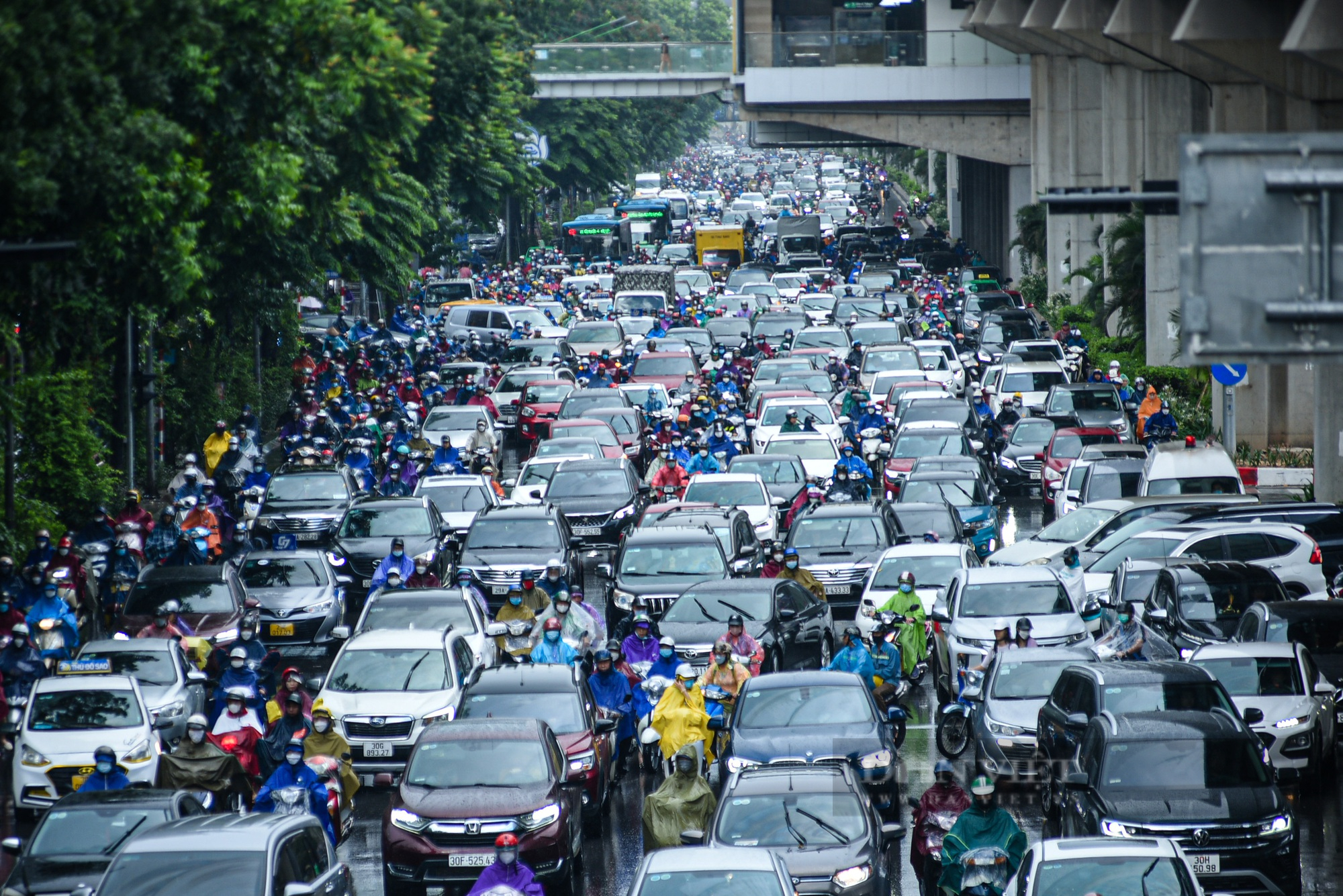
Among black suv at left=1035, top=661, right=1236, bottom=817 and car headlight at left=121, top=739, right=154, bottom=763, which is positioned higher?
black suv at left=1035, top=661, right=1236, bottom=817

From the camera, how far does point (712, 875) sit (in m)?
12.8

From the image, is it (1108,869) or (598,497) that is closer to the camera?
(1108,869)

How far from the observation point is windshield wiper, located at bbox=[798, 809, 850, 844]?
14594 millimetres

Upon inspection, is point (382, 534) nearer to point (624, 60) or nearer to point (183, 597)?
point (183, 597)

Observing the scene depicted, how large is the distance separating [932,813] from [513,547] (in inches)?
506

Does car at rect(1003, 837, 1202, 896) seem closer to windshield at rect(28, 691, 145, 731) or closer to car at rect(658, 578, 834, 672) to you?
car at rect(658, 578, 834, 672)

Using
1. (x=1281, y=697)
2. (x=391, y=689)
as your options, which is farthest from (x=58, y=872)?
(x=1281, y=697)

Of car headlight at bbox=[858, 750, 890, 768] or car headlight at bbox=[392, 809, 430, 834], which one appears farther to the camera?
car headlight at bbox=[858, 750, 890, 768]

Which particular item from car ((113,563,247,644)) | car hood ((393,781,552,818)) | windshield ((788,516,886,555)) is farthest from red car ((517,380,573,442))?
car hood ((393,781,552,818))

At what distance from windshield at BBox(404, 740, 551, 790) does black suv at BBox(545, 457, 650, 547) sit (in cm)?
1300

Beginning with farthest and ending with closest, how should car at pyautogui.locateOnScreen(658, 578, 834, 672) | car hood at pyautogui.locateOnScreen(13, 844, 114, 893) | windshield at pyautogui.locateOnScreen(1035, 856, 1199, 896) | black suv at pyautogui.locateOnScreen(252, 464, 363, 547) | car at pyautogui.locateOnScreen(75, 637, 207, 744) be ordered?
black suv at pyautogui.locateOnScreen(252, 464, 363, 547) → car at pyautogui.locateOnScreen(658, 578, 834, 672) → car at pyautogui.locateOnScreen(75, 637, 207, 744) → car hood at pyautogui.locateOnScreen(13, 844, 114, 893) → windshield at pyautogui.locateOnScreen(1035, 856, 1199, 896)

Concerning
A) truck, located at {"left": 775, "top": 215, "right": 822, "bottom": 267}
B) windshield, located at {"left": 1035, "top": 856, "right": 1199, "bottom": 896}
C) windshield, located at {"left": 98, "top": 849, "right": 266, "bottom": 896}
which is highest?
truck, located at {"left": 775, "top": 215, "right": 822, "bottom": 267}

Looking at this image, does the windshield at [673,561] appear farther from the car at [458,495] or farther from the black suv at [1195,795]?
the black suv at [1195,795]

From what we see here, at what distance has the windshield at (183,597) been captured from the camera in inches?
934
